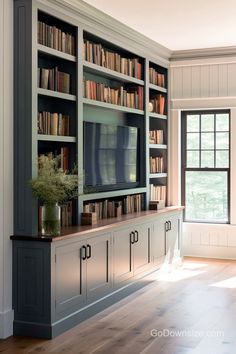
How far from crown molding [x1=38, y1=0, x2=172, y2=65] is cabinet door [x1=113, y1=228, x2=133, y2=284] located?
2.23m

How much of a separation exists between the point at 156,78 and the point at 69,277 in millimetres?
3849

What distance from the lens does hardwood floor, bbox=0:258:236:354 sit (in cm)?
440

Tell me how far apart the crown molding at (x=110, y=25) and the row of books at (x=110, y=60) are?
22 cm

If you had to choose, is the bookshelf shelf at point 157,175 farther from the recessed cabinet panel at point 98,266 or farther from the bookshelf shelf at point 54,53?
the bookshelf shelf at point 54,53

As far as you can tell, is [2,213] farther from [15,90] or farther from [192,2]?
[192,2]

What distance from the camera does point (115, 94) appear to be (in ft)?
21.7

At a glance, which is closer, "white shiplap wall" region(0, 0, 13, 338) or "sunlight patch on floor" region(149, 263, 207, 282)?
"white shiplap wall" region(0, 0, 13, 338)

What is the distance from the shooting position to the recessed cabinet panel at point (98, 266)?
5312 millimetres

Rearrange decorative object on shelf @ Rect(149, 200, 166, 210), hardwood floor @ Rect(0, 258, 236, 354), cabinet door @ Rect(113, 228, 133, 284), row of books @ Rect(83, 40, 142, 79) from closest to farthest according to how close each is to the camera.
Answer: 1. hardwood floor @ Rect(0, 258, 236, 354)
2. cabinet door @ Rect(113, 228, 133, 284)
3. row of books @ Rect(83, 40, 142, 79)
4. decorative object on shelf @ Rect(149, 200, 166, 210)

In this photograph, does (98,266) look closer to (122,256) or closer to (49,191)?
(122,256)

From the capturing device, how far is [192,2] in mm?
5629

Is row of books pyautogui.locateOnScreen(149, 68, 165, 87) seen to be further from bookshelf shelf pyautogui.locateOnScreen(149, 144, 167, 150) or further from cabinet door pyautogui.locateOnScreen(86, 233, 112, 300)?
cabinet door pyautogui.locateOnScreen(86, 233, 112, 300)

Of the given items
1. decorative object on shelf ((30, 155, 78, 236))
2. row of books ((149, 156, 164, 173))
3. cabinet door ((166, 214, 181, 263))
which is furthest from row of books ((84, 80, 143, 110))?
cabinet door ((166, 214, 181, 263))

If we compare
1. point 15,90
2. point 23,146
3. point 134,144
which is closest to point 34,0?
point 15,90
